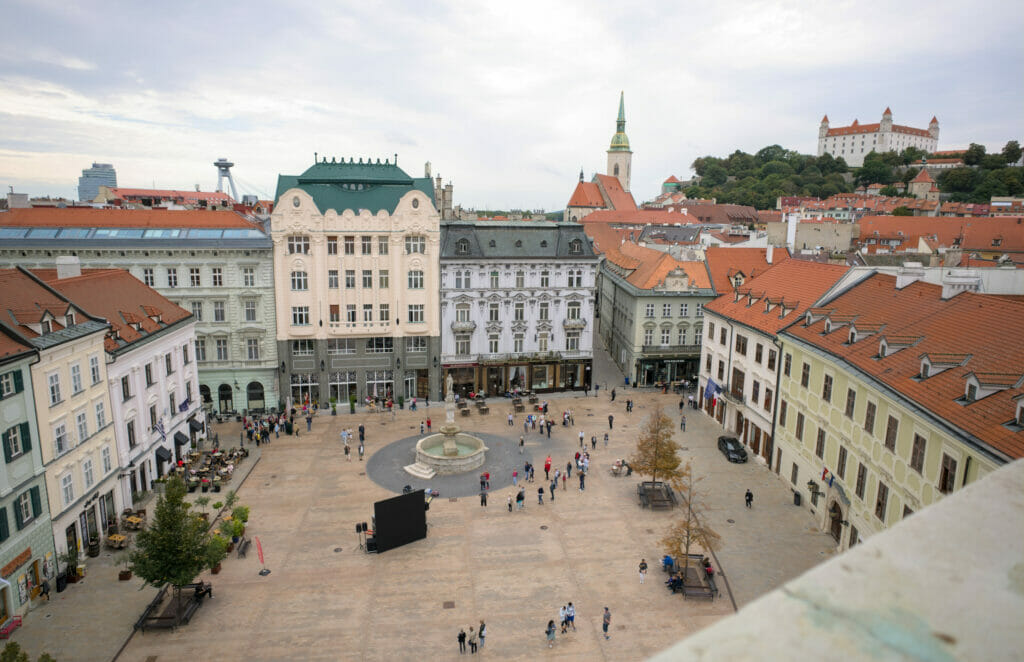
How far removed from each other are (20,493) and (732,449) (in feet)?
129

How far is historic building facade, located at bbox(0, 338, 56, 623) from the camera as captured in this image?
24953 mm

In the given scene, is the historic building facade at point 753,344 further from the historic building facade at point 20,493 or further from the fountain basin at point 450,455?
the historic building facade at point 20,493

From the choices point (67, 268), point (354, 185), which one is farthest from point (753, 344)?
point (67, 268)

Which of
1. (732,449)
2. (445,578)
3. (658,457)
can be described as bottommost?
(445,578)

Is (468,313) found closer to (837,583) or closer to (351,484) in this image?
(351,484)

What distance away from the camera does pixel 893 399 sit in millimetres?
27438

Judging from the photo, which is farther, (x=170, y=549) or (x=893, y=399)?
(x=893, y=399)

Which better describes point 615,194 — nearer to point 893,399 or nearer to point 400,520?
point 893,399

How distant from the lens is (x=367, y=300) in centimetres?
5375

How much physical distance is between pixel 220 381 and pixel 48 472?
974 inches

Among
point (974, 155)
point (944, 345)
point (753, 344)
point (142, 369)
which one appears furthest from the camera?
point (974, 155)

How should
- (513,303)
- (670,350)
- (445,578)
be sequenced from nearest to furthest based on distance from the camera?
(445,578), (513,303), (670,350)

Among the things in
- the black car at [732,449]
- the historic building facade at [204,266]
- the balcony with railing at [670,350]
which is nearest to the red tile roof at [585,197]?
the balcony with railing at [670,350]

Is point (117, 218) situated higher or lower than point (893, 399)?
higher
